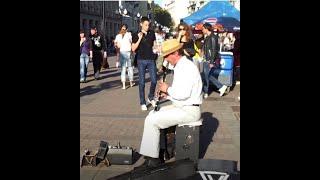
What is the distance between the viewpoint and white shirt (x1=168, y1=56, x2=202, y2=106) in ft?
15.9

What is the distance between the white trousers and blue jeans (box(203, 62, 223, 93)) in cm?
602

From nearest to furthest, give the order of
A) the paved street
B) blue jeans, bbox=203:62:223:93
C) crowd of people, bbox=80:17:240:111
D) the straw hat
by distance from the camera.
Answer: the straw hat < the paved street < crowd of people, bbox=80:17:240:111 < blue jeans, bbox=203:62:223:93

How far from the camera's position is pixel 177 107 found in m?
5.00

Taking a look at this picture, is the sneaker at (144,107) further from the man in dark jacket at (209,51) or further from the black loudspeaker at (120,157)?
the black loudspeaker at (120,157)

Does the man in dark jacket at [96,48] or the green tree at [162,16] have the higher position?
the green tree at [162,16]

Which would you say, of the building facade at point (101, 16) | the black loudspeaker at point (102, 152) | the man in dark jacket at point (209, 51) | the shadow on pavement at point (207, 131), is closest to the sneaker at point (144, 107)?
the shadow on pavement at point (207, 131)

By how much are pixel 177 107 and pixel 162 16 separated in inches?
3493

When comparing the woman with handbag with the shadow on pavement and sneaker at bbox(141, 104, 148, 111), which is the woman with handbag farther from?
the shadow on pavement

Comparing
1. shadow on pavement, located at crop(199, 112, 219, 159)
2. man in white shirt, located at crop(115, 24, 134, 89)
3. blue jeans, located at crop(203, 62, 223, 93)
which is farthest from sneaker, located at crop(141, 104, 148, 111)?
man in white shirt, located at crop(115, 24, 134, 89)

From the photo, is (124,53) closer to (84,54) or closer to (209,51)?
(84,54)

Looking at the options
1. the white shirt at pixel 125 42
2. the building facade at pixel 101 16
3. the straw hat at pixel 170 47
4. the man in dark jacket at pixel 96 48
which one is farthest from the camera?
the building facade at pixel 101 16

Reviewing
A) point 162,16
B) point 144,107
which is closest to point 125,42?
point 144,107

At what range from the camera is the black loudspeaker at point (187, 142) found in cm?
495
